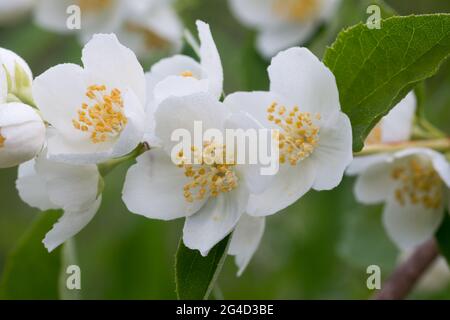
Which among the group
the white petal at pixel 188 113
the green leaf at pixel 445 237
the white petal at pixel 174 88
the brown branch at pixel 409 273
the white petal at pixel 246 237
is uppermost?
the white petal at pixel 174 88

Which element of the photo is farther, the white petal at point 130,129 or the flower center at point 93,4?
the flower center at point 93,4

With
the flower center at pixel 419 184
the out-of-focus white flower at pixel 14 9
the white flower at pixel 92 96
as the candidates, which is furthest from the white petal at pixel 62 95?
the out-of-focus white flower at pixel 14 9

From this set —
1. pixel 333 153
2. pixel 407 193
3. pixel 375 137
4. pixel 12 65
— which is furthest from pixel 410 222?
pixel 12 65

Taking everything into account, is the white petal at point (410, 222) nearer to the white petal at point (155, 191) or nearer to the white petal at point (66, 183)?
the white petal at point (155, 191)

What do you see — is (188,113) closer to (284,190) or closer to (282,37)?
(284,190)

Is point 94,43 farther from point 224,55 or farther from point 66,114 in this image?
point 224,55
